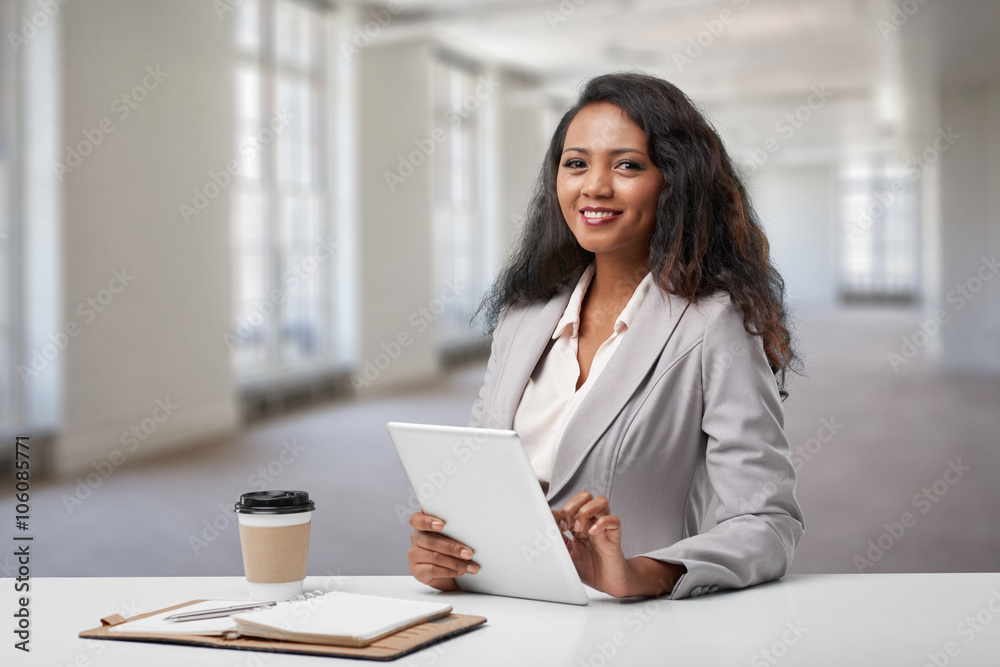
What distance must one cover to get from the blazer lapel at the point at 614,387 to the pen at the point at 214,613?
1.83 feet

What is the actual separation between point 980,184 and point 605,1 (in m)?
6.33

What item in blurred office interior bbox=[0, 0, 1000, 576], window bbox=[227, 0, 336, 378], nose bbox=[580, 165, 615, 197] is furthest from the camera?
window bbox=[227, 0, 336, 378]

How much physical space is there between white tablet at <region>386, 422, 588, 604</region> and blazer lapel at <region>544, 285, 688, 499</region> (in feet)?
0.91

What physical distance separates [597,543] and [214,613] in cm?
54

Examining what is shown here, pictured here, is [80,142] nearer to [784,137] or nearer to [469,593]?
[469,593]

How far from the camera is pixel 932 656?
1.22 metres

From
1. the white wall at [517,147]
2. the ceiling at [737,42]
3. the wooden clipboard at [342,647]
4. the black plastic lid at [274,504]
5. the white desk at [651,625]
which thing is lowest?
the white desk at [651,625]

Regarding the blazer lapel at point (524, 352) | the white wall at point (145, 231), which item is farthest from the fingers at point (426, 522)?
the white wall at point (145, 231)

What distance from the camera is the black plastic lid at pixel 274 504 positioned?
1.34 meters

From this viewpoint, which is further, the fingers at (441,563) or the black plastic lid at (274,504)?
the fingers at (441,563)

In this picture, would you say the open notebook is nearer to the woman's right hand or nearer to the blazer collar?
the woman's right hand

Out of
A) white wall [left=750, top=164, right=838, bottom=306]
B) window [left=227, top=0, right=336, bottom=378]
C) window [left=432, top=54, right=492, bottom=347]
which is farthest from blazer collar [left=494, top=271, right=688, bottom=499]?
white wall [left=750, top=164, right=838, bottom=306]

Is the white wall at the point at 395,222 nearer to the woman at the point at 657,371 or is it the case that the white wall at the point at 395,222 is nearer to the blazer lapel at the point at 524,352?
the blazer lapel at the point at 524,352

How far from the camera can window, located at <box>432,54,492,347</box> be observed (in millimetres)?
13344
